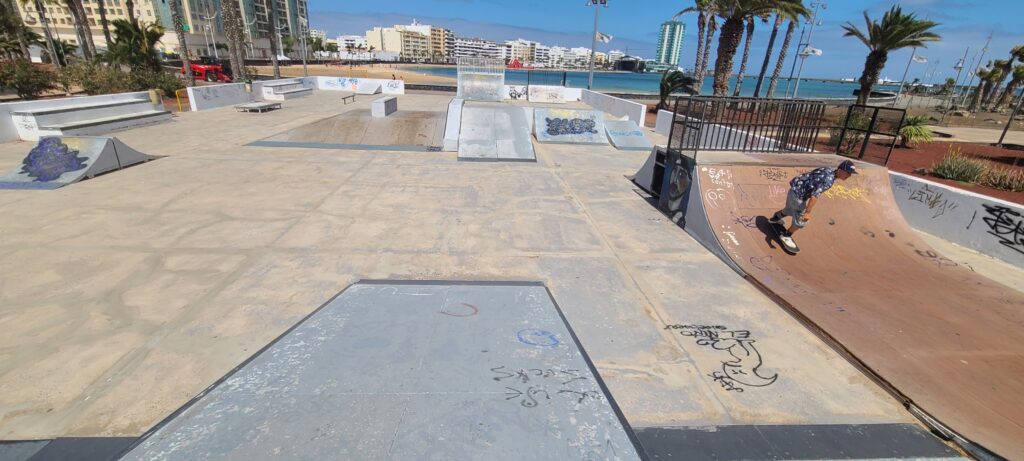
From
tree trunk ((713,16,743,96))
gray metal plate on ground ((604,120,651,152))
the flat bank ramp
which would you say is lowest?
the flat bank ramp

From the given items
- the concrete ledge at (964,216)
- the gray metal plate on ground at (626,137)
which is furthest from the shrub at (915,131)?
the gray metal plate on ground at (626,137)

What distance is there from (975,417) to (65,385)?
8206mm

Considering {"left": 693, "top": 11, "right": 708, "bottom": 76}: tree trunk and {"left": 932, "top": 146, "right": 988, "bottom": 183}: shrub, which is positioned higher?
{"left": 693, "top": 11, "right": 708, "bottom": 76}: tree trunk

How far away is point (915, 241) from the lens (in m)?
7.19

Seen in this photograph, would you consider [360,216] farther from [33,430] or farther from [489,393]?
[489,393]

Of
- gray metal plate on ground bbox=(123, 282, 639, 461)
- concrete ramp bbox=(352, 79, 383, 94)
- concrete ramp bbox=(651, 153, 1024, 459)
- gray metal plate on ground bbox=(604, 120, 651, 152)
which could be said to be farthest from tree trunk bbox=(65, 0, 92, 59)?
concrete ramp bbox=(651, 153, 1024, 459)

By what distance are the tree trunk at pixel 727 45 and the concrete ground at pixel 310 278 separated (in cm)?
1687

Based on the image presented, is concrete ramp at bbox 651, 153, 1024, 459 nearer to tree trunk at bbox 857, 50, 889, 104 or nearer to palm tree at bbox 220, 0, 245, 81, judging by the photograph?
tree trunk at bbox 857, 50, 889, 104

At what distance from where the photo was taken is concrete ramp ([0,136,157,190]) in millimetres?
9266

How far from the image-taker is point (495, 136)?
602 inches

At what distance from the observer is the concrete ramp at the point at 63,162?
365 inches

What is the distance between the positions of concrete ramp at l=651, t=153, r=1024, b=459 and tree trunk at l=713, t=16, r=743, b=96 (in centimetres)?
1626

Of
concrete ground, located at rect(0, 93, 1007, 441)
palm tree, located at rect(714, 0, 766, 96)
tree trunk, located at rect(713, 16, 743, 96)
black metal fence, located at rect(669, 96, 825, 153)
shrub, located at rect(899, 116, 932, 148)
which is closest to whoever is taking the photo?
concrete ground, located at rect(0, 93, 1007, 441)

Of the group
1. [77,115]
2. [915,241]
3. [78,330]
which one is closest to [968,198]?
[915,241]
